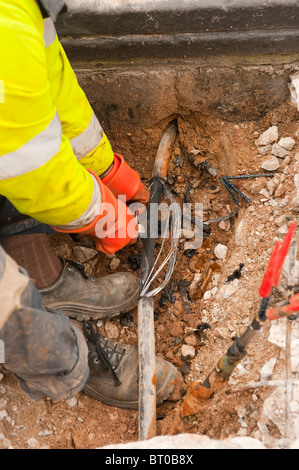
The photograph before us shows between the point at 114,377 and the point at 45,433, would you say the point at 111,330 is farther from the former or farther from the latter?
the point at 45,433

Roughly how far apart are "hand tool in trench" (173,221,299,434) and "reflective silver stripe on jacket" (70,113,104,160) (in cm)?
129

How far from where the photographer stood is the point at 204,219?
3027 millimetres

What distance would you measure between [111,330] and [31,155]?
1.29m

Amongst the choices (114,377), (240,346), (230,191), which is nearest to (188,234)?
(230,191)

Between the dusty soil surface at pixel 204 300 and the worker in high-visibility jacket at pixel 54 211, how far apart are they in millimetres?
144

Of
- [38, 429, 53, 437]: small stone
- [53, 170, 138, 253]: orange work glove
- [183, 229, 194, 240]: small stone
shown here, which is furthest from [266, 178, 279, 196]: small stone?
[38, 429, 53, 437]: small stone

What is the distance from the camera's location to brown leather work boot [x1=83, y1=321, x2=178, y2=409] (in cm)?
233

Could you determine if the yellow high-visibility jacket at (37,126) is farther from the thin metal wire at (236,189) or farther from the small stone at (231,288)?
the thin metal wire at (236,189)

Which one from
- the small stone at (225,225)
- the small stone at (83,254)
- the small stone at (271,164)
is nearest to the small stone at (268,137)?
the small stone at (271,164)

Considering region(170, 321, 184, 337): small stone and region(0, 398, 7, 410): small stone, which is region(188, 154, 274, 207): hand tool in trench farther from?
region(0, 398, 7, 410): small stone

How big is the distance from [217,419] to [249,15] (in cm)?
226

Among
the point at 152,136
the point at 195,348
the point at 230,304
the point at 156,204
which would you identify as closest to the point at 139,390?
the point at 195,348

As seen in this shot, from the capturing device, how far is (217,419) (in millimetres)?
2041

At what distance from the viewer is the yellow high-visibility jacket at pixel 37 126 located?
1.62 meters
